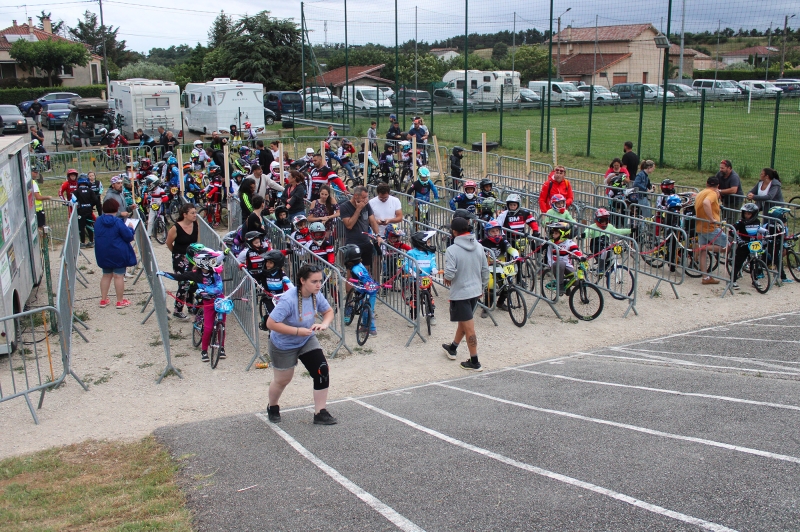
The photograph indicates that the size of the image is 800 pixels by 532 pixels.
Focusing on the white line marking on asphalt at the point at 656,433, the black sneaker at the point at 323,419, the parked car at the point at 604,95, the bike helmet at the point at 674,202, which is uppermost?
the parked car at the point at 604,95

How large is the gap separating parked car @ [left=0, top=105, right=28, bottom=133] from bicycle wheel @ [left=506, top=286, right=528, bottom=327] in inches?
1096

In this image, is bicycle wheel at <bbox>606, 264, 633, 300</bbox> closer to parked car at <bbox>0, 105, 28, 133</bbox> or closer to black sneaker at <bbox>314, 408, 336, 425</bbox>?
black sneaker at <bbox>314, 408, 336, 425</bbox>

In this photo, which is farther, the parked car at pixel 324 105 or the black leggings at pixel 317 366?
the parked car at pixel 324 105

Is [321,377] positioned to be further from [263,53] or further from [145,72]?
[145,72]

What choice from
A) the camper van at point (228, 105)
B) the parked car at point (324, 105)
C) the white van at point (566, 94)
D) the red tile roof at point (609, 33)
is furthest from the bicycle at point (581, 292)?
the white van at point (566, 94)

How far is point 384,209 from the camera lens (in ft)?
37.6

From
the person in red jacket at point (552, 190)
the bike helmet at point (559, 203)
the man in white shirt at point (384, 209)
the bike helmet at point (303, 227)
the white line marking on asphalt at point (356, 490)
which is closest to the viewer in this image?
the white line marking on asphalt at point (356, 490)

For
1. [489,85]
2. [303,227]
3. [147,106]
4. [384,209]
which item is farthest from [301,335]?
[489,85]

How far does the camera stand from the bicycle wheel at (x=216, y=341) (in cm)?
920

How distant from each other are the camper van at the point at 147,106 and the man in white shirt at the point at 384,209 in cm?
2424

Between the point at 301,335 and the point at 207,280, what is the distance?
9.90 feet

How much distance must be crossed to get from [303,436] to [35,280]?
7825 mm

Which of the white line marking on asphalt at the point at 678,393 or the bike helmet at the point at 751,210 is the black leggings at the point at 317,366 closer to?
the white line marking on asphalt at the point at 678,393

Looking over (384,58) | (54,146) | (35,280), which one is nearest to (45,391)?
(35,280)
